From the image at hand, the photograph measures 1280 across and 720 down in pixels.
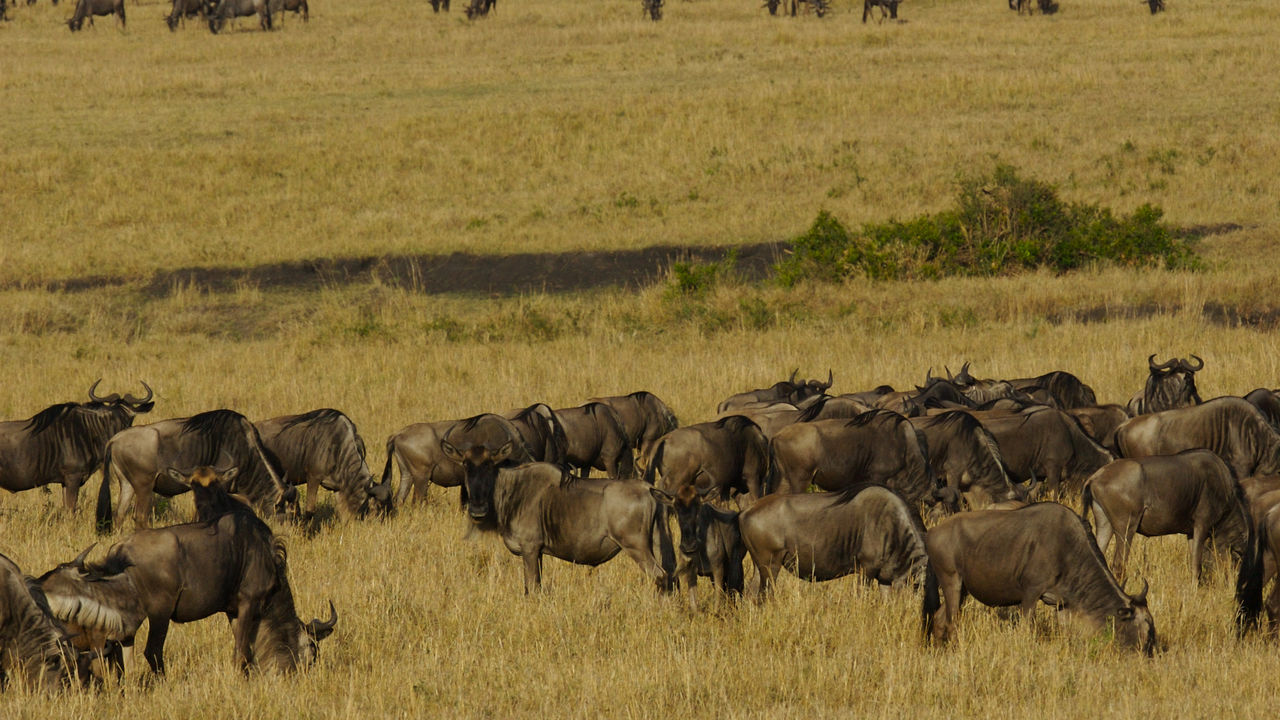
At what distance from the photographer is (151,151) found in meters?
32.0

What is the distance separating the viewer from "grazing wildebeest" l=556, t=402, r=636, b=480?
11656mm

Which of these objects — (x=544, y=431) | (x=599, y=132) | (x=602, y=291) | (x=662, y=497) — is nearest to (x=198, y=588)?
(x=662, y=497)

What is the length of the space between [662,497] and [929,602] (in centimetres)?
168

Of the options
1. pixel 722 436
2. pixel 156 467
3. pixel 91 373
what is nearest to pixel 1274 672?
pixel 722 436

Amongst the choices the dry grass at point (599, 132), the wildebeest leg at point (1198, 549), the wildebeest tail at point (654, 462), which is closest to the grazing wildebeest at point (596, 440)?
the wildebeest tail at point (654, 462)

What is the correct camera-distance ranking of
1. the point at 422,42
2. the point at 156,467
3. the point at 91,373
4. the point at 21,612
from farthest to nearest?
the point at 422,42 < the point at 91,373 < the point at 156,467 < the point at 21,612

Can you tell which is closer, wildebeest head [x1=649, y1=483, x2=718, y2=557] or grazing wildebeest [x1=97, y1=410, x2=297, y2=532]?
wildebeest head [x1=649, y1=483, x2=718, y2=557]

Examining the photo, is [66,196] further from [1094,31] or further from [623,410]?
[1094,31]

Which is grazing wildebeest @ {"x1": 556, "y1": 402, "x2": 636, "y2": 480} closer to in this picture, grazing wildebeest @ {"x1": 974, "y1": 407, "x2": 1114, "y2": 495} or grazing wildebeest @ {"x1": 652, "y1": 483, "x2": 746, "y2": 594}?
grazing wildebeest @ {"x1": 974, "y1": 407, "x2": 1114, "y2": 495}

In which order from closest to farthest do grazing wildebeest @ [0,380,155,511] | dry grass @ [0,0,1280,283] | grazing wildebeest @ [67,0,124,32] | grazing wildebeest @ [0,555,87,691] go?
1. grazing wildebeest @ [0,555,87,691]
2. grazing wildebeest @ [0,380,155,511]
3. dry grass @ [0,0,1280,283]
4. grazing wildebeest @ [67,0,124,32]

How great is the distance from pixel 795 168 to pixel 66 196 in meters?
16.1

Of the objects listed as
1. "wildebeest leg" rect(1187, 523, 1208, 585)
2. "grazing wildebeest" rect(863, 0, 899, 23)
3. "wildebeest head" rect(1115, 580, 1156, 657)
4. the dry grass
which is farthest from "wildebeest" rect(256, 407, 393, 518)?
"grazing wildebeest" rect(863, 0, 899, 23)

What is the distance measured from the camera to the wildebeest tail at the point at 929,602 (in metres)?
7.44

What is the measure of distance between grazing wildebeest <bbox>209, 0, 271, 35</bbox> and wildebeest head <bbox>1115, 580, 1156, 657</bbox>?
4777 cm
